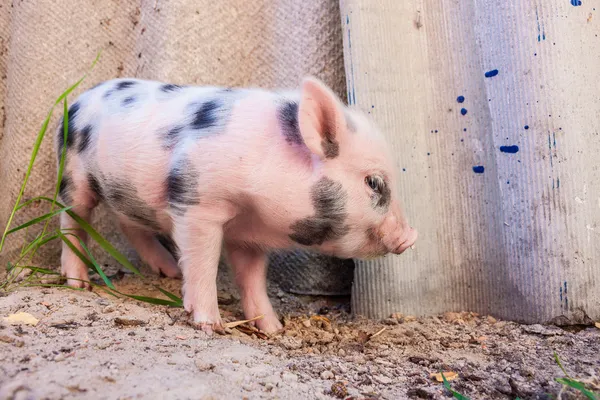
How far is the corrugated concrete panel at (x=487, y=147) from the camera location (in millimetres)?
2336

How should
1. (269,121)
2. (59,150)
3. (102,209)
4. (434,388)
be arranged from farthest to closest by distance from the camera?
1. (102,209)
2. (59,150)
3. (269,121)
4. (434,388)

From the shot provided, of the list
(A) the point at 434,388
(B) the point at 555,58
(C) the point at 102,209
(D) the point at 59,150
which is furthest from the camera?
(C) the point at 102,209

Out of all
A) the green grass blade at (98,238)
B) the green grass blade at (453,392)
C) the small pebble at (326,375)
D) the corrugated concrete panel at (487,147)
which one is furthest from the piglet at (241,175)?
the green grass blade at (453,392)

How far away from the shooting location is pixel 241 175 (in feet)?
6.82

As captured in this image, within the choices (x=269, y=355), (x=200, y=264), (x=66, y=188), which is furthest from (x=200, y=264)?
(x=66, y=188)

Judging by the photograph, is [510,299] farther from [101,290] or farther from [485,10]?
[101,290]

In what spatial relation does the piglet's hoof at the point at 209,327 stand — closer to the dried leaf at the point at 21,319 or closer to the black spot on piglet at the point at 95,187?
the dried leaf at the point at 21,319

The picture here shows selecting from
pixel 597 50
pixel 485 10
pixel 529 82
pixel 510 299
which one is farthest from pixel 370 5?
pixel 510 299

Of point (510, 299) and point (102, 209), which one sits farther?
point (102, 209)

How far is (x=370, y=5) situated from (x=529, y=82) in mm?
762

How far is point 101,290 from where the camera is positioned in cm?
267

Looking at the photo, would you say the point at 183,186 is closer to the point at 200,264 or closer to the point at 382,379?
the point at 200,264

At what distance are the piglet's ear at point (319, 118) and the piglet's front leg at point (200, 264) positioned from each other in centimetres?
49

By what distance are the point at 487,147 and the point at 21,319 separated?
1933 mm
